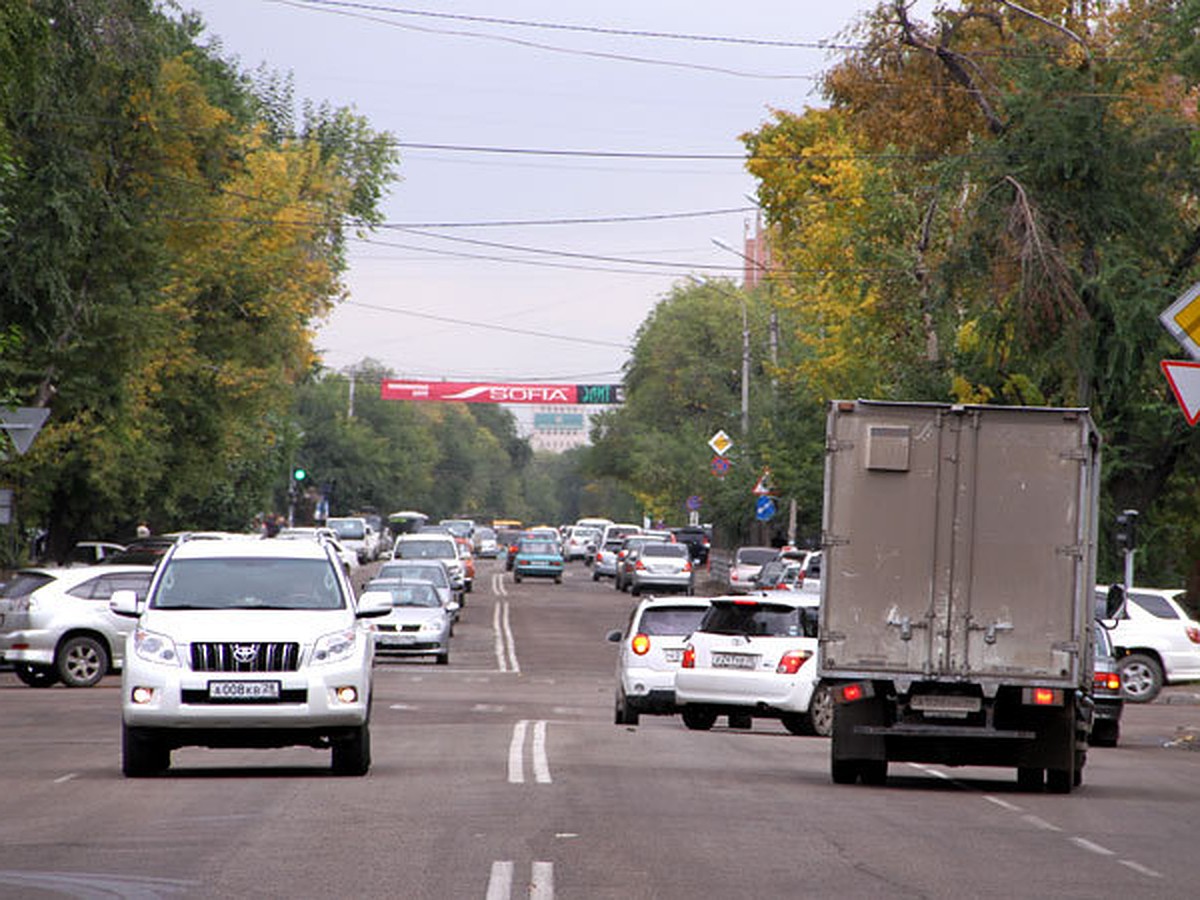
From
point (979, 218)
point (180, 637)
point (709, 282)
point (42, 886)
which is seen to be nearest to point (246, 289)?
point (979, 218)

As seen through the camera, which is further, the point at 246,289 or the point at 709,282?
the point at 709,282

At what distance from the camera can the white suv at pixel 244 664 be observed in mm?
17000

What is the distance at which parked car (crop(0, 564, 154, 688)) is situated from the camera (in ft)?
105

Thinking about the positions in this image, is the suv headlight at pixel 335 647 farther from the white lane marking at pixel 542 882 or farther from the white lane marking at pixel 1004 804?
the white lane marking at pixel 542 882

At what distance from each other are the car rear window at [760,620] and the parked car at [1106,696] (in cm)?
305

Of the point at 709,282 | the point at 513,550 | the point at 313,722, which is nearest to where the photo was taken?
the point at 313,722

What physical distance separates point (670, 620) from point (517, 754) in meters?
6.79

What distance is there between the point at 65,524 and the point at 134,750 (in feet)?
118

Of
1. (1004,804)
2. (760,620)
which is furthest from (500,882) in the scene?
(760,620)

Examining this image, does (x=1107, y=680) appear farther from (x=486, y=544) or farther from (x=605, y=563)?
(x=486, y=544)

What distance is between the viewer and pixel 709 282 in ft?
378

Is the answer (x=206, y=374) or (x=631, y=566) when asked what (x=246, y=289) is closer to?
(x=206, y=374)

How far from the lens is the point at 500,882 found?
10.9 metres

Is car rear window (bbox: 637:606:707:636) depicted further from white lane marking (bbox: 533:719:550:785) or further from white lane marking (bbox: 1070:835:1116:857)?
white lane marking (bbox: 1070:835:1116:857)
